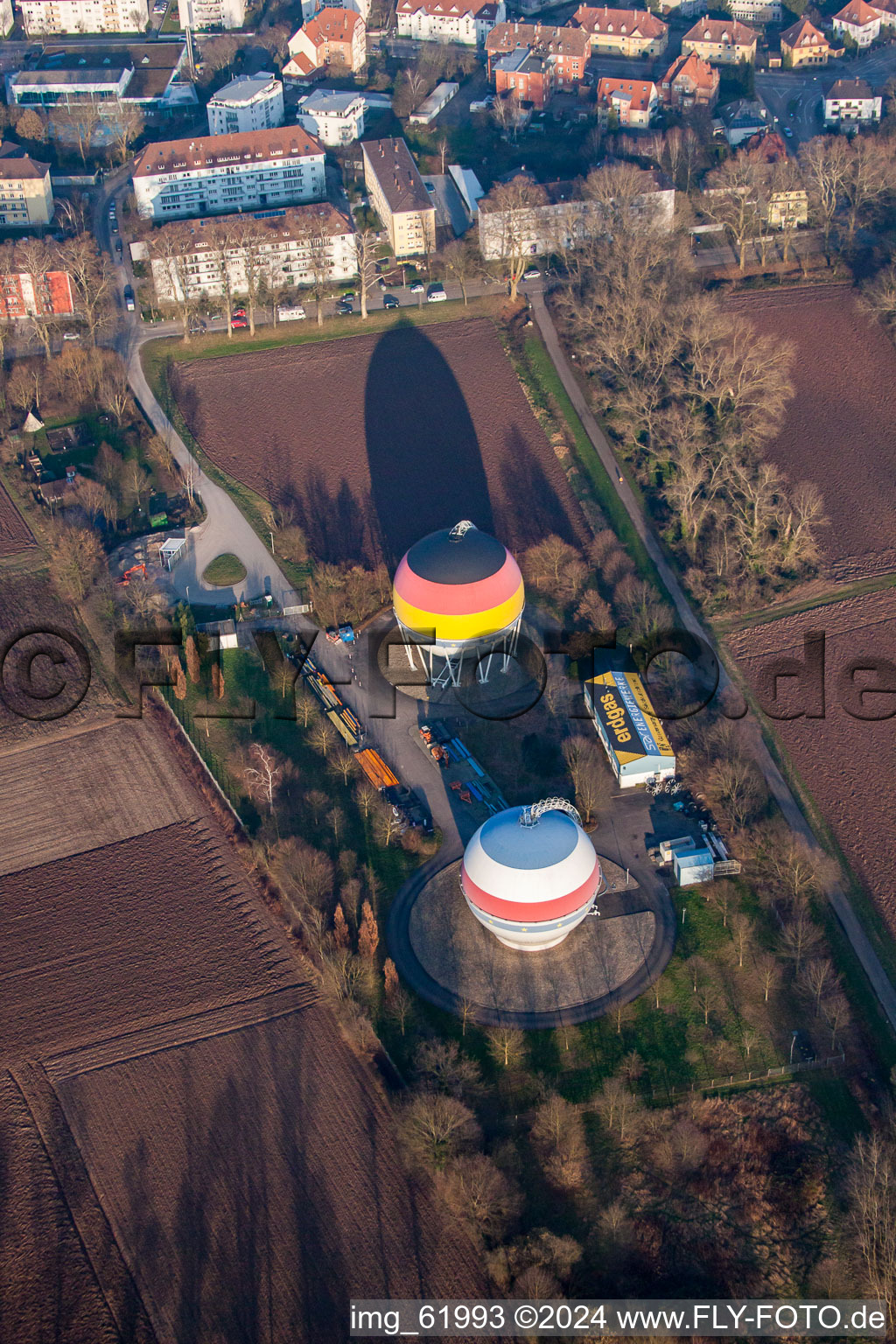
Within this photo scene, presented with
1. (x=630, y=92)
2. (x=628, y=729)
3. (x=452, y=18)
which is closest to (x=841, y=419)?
(x=628, y=729)

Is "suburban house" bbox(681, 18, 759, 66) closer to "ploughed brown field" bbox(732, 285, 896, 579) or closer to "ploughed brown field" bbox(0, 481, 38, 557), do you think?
"ploughed brown field" bbox(732, 285, 896, 579)

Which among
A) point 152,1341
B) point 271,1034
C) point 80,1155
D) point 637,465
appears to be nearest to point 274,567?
point 637,465

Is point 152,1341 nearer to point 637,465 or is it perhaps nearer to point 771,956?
point 771,956

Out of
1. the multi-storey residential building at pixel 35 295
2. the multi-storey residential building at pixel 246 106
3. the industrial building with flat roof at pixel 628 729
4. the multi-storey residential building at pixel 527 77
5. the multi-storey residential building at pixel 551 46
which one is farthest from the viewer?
the multi-storey residential building at pixel 551 46

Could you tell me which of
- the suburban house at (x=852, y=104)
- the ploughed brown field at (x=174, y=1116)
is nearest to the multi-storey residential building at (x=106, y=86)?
the suburban house at (x=852, y=104)

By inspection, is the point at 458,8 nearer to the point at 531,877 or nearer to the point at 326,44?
the point at 326,44

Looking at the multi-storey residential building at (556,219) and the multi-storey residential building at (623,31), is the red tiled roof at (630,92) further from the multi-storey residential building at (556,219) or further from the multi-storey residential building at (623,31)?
the multi-storey residential building at (556,219)
